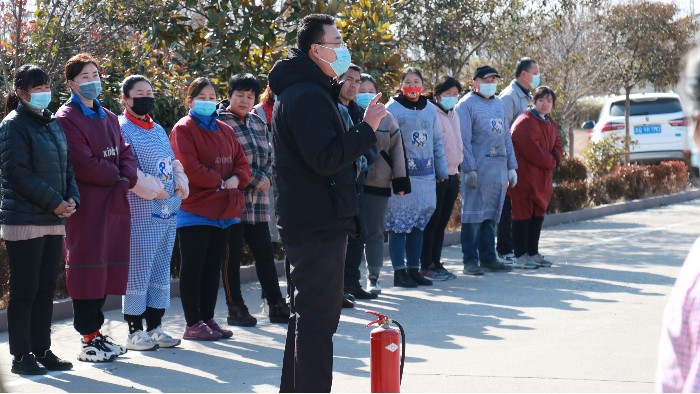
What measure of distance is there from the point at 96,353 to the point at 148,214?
106 centimetres

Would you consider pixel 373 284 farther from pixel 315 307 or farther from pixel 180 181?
pixel 315 307

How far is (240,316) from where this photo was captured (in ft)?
30.1

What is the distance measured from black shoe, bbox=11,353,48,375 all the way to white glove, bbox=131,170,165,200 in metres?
1.36

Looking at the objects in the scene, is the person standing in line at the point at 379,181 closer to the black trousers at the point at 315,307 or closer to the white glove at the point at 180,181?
the white glove at the point at 180,181

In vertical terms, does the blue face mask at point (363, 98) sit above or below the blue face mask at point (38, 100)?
above

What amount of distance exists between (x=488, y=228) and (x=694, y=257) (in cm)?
970

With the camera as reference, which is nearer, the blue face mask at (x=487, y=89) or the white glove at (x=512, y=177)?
the blue face mask at (x=487, y=89)

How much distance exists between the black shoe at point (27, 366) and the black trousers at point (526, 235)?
6.39 meters

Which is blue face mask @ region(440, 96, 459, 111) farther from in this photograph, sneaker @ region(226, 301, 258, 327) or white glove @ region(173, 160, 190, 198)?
white glove @ region(173, 160, 190, 198)

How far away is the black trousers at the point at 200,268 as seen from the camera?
8.59m

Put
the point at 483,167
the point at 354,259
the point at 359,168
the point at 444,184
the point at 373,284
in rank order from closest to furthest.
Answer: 1. the point at 359,168
2. the point at 354,259
3. the point at 373,284
4. the point at 444,184
5. the point at 483,167

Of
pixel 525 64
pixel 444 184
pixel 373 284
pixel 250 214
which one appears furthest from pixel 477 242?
pixel 250 214

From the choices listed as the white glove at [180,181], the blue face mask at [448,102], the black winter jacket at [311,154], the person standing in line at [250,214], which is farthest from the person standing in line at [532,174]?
the black winter jacket at [311,154]

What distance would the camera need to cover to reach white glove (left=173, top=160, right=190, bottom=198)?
27.3ft
